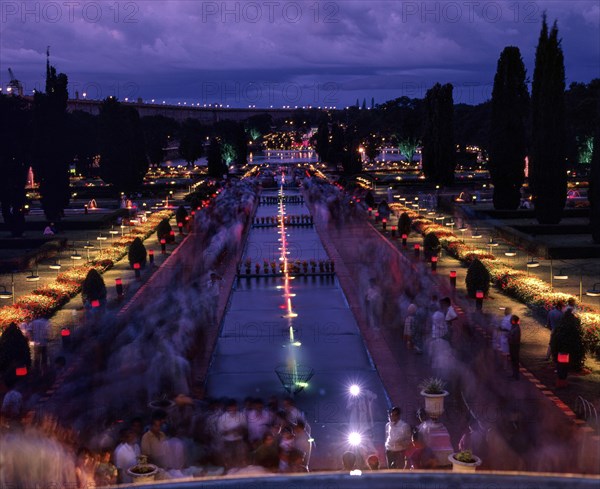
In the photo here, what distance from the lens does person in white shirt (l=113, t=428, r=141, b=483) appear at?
1027 cm

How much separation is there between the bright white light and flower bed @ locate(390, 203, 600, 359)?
18.9ft

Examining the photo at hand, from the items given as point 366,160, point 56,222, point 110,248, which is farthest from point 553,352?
point 366,160

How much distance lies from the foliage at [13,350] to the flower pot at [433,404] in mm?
7136

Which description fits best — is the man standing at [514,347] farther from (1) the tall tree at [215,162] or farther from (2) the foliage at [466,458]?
(1) the tall tree at [215,162]

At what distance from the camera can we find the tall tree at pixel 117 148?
199ft

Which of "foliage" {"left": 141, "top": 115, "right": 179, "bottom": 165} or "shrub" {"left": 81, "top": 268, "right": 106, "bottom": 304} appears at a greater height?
"foliage" {"left": 141, "top": 115, "right": 179, "bottom": 165}

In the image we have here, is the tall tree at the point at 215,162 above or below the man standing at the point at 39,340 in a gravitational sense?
above

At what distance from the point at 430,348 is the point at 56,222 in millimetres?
27766

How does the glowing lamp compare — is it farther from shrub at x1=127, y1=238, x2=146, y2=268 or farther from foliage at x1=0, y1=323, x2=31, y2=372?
foliage at x1=0, y1=323, x2=31, y2=372

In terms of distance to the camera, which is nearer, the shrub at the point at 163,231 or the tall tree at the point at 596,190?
the tall tree at the point at 596,190

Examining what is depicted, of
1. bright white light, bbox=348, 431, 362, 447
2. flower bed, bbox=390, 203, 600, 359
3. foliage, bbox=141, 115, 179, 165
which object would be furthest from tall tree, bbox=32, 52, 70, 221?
foliage, bbox=141, 115, 179, 165

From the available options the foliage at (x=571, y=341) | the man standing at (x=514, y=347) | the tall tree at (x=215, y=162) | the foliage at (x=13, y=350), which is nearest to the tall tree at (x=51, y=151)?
the foliage at (x=13, y=350)

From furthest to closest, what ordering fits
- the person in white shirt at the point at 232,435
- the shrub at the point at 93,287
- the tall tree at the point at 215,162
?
the tall tree at the point at 215,162 → the shrub at the point at 93,287 → the person in white shirt at the point at 232,435

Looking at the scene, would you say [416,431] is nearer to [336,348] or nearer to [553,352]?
A: [553,352]
